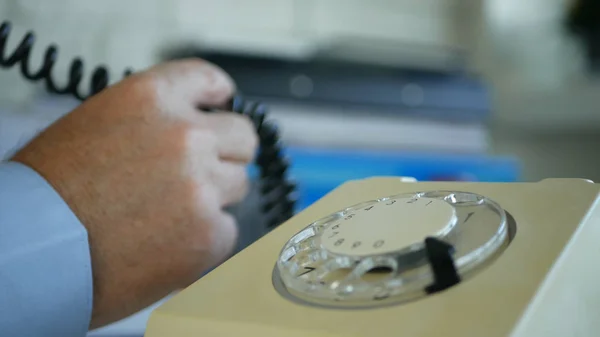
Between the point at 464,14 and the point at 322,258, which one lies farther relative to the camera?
the point at 464,14

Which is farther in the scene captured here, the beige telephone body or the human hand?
the human hand

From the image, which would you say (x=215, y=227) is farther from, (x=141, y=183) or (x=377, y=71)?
(x=377, y=71)

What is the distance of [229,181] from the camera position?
0.47 metres

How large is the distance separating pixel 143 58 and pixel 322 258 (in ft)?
2.35

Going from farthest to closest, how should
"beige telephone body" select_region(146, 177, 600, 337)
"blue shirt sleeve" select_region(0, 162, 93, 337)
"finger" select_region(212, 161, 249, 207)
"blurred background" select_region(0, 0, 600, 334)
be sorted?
"blurred background" select_region(0, 0, 600, 334), "finger" select_region(212, 161, 249, 207), "blue shirt sleeve" select_region(0, 162, 93, 337), "beige telephone body" select_region(146, 177, 600, 337)

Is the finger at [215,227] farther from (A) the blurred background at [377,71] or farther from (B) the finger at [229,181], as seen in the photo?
(A) the blurred background at [377,71]

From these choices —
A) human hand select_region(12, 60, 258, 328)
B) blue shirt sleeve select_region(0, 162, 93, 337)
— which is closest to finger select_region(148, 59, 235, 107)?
human hand select_region(12, 60, 258, 328)

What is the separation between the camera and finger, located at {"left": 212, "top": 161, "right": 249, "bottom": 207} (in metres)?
0.45

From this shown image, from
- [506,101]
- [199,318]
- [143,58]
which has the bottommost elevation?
[506,101]

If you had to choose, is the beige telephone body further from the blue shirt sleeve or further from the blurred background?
the blurred background

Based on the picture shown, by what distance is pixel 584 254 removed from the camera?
0.25 metres

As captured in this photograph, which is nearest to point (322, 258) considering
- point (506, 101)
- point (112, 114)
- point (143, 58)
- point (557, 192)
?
point (557, 192)

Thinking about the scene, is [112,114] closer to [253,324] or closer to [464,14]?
[253,324]

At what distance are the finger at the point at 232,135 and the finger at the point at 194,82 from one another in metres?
0.01
